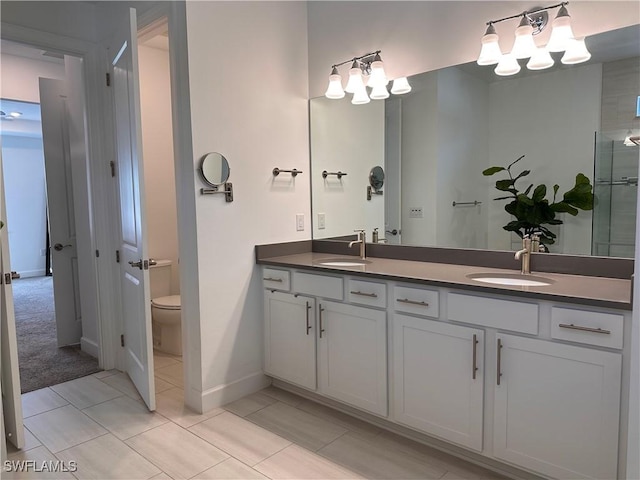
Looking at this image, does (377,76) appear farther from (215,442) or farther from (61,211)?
(61,211)

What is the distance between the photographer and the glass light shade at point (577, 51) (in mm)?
1947

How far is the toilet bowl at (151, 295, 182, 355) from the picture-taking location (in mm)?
3363

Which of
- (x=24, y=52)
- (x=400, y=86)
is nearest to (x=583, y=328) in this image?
(x=400, y=86)

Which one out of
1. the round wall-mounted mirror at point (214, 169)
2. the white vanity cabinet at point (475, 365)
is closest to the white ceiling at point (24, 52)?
the round wall-mounted mirror at point (214, 169)

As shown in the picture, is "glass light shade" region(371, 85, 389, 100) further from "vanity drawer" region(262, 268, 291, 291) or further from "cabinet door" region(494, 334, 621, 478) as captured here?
"cabinet door" region(494, 334, 621, 478)

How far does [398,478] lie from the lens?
74.3 inches

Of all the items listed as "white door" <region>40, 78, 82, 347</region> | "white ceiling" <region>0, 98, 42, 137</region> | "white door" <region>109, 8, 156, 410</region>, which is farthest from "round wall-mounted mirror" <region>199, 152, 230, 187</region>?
"white ceiling" <region>0, 98, 42, 137</region>

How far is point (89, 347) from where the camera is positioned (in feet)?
11.2

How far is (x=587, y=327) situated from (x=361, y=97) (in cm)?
185

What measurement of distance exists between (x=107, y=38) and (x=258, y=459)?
2.75 m

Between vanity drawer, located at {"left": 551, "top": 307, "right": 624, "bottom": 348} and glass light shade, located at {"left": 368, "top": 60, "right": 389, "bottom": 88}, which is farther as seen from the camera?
glass light shade, located at {"left": 368, "top": 60, "right": 389, "bottom": 88}

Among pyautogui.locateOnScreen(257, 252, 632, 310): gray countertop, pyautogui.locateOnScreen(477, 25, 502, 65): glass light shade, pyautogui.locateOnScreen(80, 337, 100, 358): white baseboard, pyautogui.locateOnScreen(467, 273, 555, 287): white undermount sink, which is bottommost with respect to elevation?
pyautogui.locateOnScreen(80, 337, 100, 358): white baseboard

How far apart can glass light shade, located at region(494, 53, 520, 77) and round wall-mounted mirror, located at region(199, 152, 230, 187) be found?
1533mm

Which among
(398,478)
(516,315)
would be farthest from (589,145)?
(398,478)
